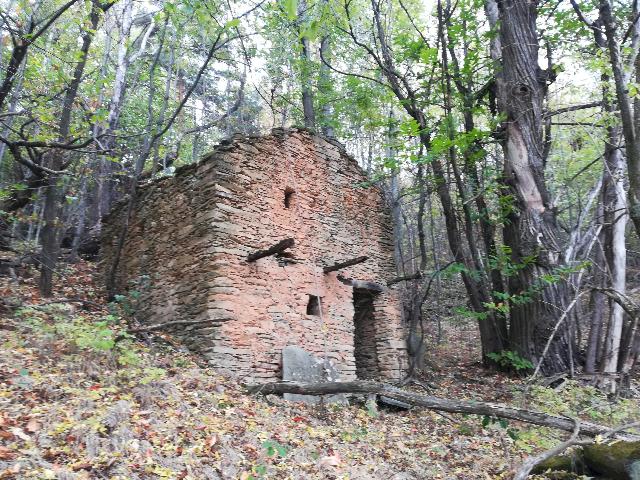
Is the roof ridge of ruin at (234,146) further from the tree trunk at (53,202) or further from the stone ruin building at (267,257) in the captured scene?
the tree trunk at (53,202)

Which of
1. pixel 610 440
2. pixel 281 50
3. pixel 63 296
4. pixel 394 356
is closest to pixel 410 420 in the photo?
pixel 394 356

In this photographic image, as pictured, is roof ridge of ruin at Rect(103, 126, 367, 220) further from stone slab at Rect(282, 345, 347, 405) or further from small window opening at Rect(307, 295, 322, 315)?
stone slab at Rect(282, 345, 347, 405)

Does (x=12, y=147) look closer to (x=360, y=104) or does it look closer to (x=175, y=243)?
(x=175, y=243)

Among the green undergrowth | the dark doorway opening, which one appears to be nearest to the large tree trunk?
the green undergrowth

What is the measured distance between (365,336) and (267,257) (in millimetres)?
3365

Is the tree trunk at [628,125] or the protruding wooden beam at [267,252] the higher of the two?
the tree trunk at [628,125]

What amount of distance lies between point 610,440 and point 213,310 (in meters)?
4.66

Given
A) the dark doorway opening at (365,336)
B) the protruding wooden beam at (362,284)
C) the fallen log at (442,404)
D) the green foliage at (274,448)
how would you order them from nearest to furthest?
1. the green foliage at (274,448)
2. the fallen log at (442,404)
3. the protruding wooden beam at (362,284)
4. the dark doorway opening at (365,336)

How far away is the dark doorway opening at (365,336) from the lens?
8.84 m

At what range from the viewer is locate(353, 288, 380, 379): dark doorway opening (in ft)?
29.0

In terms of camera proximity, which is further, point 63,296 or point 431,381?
point 431,381

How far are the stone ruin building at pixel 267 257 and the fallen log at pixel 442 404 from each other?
884 millimetres

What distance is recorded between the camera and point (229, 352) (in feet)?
19.7

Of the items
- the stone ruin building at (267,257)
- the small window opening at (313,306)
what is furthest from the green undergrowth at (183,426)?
the small window opening at (313,306)
